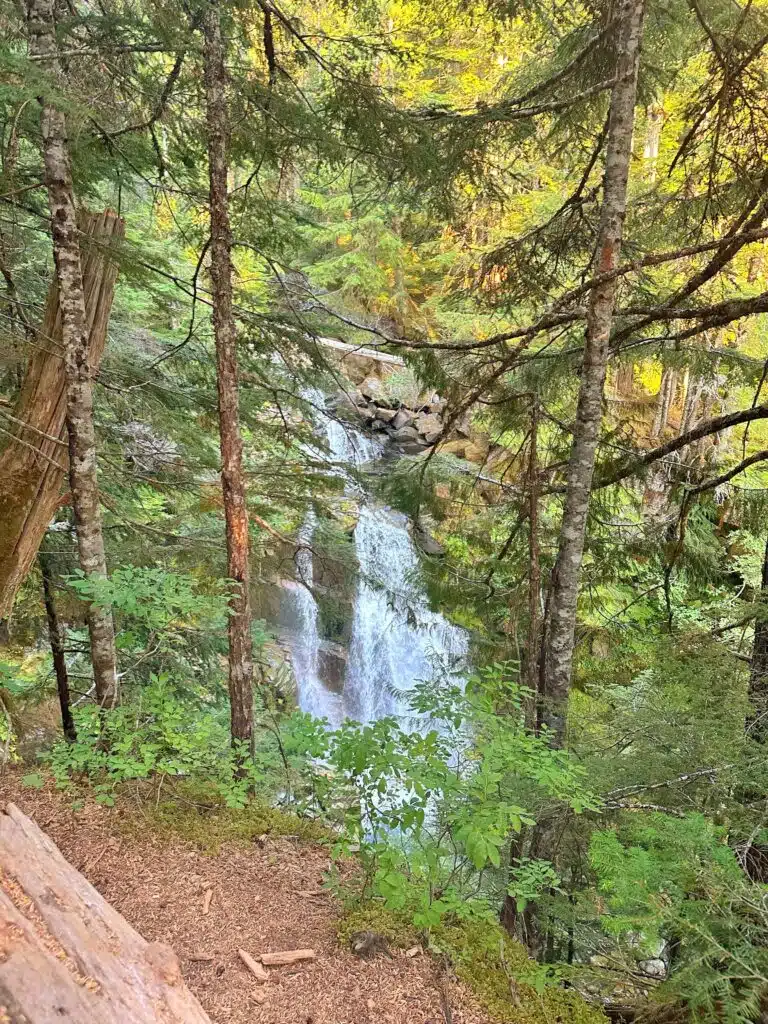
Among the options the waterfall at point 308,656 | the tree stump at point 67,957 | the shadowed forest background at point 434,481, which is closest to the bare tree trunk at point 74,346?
the shadowed forest background at point 434,481

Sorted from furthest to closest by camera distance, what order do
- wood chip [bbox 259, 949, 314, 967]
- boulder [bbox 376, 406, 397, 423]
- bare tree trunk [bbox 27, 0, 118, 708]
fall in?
boulder [bbox 376, 406, 397, 423] < bare tree trunk [bbox 27, 0, 118, 708] < wood chip [bbox 259, 949, 314, 967]

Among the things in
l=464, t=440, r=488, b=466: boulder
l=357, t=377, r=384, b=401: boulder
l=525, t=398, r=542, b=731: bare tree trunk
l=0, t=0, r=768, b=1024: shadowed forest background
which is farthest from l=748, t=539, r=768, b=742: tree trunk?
l=357, t=377, r=384, b=401: boulder

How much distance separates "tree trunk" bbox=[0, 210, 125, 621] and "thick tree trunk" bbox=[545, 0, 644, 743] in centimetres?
346

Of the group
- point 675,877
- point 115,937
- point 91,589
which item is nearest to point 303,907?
point 115,937

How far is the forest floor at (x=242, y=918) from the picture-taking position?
8.79ft

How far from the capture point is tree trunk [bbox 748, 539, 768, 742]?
12.1ft

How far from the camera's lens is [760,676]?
4109 mm

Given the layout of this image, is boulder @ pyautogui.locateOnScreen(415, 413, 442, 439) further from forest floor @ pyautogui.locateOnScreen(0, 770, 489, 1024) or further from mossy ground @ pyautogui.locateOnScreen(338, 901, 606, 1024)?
mossy ground @ pyautogui.locateOnScreen(338, 901, 606, 1024)

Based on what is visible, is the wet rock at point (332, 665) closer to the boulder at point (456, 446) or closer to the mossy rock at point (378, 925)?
the boulder at point (456, 446)

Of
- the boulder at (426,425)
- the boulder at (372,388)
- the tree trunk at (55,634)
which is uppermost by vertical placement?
the boulder at (372,388)

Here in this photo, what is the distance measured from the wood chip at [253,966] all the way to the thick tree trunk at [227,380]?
1.64 metres

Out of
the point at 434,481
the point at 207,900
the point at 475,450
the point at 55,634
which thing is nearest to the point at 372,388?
the point at 475,450

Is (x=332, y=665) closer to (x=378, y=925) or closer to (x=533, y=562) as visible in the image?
(x=533, y=562)

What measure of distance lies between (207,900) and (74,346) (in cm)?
357
